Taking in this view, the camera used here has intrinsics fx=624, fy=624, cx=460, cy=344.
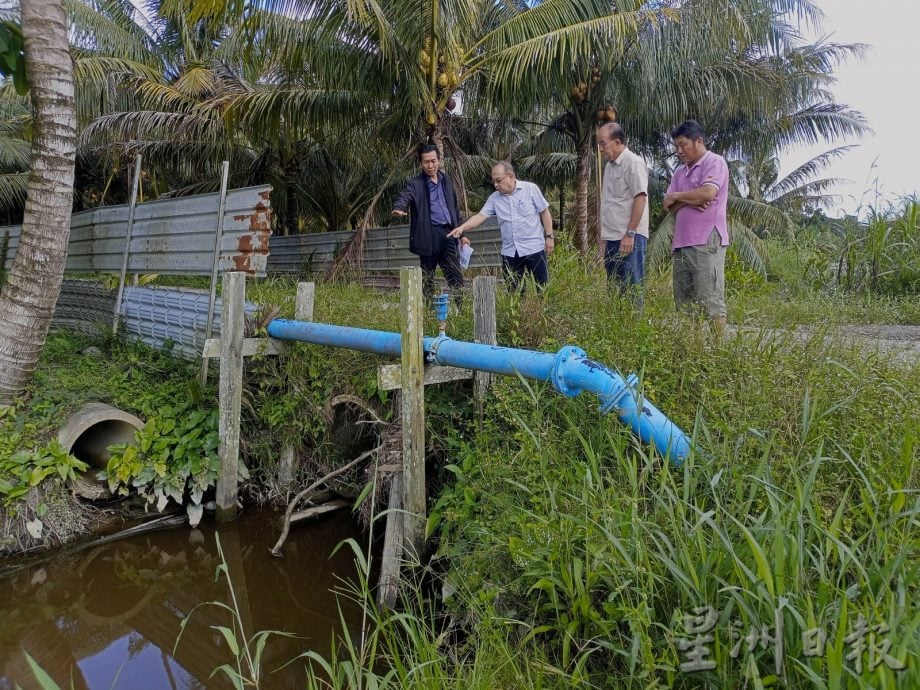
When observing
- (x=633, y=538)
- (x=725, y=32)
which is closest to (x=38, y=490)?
(x=633, y=538)

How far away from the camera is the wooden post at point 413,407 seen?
3.21 meters

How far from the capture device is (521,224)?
4.82m

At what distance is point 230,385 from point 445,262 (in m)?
2.32

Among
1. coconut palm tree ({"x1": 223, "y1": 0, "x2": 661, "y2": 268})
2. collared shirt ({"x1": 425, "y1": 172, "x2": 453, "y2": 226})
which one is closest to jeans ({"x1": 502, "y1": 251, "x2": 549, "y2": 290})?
collared shirt ({"x1": 425, "y1": 172, "x2": 453, "y2": 226})

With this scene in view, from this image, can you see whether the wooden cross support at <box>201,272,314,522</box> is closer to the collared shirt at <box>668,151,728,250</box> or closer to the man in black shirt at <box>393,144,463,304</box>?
the man in black shirt at <box>393,144,463,304</box>

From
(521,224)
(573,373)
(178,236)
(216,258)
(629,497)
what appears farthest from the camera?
(178,236)

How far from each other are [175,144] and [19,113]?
1085 cm

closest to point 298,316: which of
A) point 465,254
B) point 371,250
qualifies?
point 465,254

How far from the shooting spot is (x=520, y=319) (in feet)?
12.5

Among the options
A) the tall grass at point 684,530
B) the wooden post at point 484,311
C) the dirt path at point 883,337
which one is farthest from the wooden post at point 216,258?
the dirt path at point 883,337

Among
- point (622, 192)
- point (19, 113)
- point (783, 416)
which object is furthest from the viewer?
point (19, 113)

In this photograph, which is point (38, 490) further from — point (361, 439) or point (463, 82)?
point (463, 82)

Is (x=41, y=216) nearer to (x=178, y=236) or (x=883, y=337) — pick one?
(x=178, y=236)

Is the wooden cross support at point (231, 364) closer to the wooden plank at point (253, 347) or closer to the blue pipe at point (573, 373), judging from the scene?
the wooden plank at point (253, 347)
